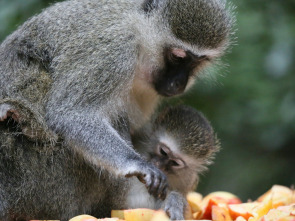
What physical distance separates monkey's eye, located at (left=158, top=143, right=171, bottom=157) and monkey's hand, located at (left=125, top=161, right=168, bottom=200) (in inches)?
28.0

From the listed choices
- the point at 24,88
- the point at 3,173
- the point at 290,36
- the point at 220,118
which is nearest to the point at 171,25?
the point at 24,88

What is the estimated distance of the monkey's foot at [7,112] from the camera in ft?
11.8

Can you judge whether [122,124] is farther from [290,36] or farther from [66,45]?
[290,36]

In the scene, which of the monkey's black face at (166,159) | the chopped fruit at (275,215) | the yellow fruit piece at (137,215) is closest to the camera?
the chopped fruit at (275,215)

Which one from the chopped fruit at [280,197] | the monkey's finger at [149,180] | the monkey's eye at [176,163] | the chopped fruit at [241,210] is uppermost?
the monkey's finger at [149,180]

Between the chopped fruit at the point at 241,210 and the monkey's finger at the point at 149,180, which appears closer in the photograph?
the monkey's finger at the point at 149,180

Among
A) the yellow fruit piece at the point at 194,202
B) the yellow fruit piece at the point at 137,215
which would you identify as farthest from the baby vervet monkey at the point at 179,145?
the yellow fruit piece at the point at 137,215

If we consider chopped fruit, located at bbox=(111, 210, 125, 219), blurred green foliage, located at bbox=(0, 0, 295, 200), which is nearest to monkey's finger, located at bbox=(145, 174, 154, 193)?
chopped fruit, located at bbox=(111, 210, 125, 219)

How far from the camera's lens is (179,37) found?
151 inches

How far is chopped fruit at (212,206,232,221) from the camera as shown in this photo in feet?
12.2

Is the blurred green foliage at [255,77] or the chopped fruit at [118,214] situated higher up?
the chopped fruit at [118,214]

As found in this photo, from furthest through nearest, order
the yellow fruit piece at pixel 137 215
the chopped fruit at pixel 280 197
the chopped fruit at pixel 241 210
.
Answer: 1. the chopped fruit at pixel 280 197
2. the chopped fruit at pixel 241 210
3. the yellow fruit piece at pixel 137 215

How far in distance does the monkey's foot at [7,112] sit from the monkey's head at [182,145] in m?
1.14

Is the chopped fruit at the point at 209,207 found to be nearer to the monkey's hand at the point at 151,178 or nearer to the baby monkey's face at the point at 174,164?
the baby monkey's face at the point at 174,164
